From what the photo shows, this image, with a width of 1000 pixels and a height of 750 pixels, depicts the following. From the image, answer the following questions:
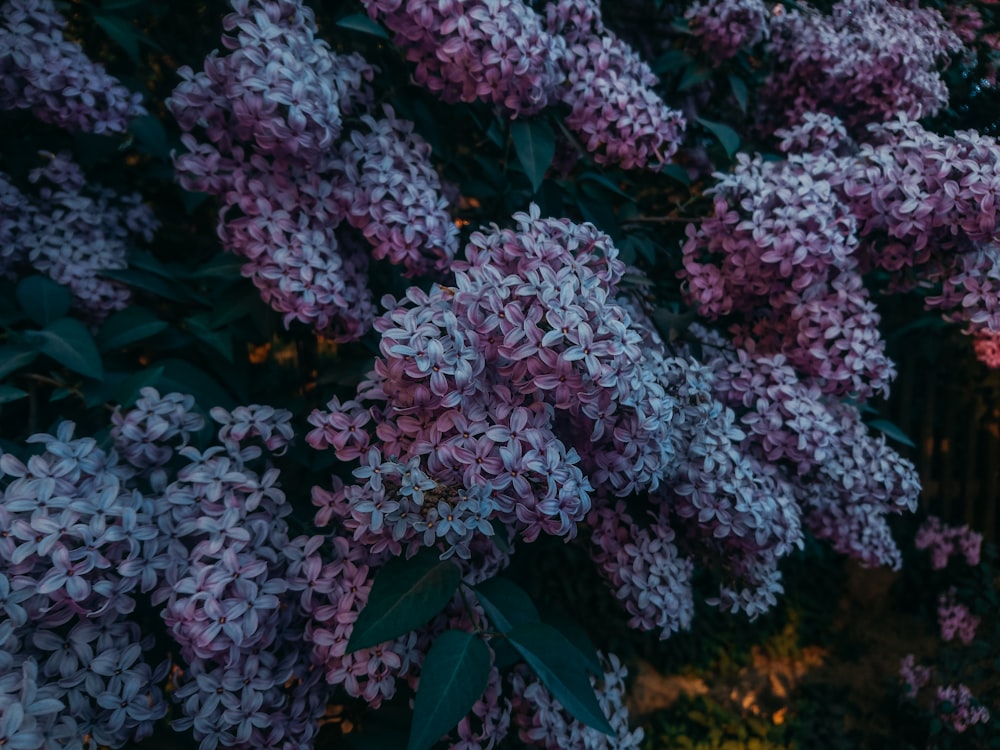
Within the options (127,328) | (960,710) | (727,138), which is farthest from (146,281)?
(960,710)

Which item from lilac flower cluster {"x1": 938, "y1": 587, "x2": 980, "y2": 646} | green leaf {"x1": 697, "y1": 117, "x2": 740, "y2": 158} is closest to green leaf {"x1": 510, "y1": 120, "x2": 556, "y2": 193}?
green leaf {"x1": 697, "y1": 117, "x2": 740, "y2": 158}

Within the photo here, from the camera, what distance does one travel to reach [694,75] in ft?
7.27

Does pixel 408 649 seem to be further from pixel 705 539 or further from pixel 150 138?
pixel 150 138

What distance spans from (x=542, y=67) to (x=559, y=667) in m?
1.26

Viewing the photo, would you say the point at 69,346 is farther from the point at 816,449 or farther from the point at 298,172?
the point at 816,449

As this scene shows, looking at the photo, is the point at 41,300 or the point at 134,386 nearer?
the point at 134,386

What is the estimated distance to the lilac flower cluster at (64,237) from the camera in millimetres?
1648

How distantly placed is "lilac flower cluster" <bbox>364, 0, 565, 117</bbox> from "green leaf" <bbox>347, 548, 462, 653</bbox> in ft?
3.39

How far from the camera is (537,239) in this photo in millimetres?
1282

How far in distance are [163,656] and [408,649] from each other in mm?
445

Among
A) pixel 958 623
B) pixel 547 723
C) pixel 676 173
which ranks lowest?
pixel 958 623

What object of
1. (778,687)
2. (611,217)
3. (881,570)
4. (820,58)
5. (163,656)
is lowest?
(778,687)

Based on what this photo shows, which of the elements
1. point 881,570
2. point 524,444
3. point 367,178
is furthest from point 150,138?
point 881,570

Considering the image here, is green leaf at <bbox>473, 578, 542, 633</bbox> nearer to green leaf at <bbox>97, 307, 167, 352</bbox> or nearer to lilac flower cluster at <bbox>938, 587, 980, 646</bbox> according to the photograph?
green leaf at <bbox>97, 307, 167, 352</bbox>
